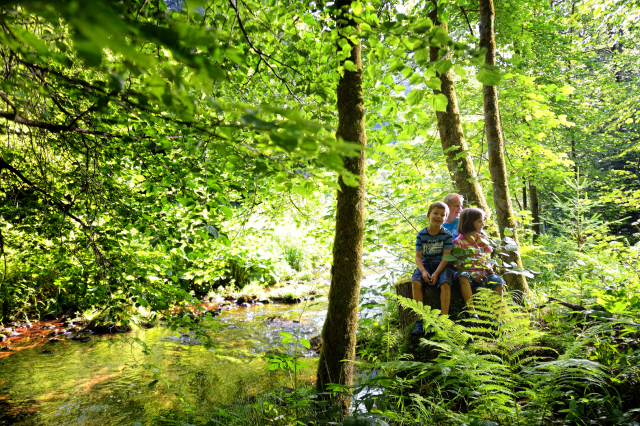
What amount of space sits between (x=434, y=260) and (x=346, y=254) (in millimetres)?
2017

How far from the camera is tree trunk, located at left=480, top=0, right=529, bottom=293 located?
13.0ft

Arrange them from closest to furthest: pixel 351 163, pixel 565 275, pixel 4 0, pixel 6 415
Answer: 1. pixel 4 0
2. pixel 351 163
3. pixel 6 415
4. pixel 565 275

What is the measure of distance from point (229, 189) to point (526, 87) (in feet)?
18.8

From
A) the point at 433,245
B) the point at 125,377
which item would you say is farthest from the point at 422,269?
the point at 125,377

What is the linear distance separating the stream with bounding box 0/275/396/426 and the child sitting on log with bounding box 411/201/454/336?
1293mm

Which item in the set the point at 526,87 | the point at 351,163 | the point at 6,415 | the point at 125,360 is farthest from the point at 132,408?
the point at 526,87

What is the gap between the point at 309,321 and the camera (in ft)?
25.5

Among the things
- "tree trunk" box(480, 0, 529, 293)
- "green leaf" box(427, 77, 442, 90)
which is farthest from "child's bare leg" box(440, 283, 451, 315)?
"green leaf" box(427, 77, 442, 90)

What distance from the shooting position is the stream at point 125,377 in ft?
12.7

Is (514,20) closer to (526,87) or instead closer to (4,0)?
(526,87)

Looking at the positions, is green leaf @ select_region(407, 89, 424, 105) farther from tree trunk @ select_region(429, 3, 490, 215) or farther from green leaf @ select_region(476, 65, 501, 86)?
tree trunk @ select_region(429, 3, 490, 215)

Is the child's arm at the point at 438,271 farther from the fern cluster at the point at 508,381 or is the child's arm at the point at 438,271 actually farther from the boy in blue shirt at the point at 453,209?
the fern cluster at the point at 508,381

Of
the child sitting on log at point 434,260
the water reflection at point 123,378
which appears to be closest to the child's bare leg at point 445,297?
the child sitting on log at point 434,260

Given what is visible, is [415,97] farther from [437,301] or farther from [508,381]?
[437,301]
